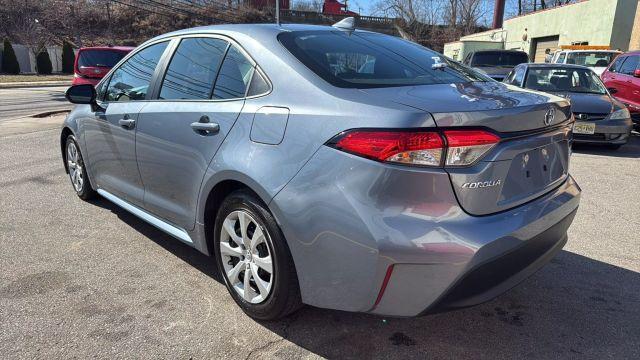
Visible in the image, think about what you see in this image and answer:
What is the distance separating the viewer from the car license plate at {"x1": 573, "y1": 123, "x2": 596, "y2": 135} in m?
7.84

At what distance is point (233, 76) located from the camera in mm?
2883

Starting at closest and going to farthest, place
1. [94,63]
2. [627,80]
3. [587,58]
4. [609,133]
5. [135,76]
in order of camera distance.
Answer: [135,76] → [609,133] → [627,80] → [94,63] → [587,58]

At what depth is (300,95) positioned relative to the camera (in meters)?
2.44

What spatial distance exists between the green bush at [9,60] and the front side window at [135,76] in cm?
3312

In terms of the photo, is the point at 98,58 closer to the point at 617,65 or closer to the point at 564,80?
the point at 564,80

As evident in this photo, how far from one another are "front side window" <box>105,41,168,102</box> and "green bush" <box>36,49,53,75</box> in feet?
111

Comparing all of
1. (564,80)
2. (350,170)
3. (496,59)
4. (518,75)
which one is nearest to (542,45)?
(496,59)

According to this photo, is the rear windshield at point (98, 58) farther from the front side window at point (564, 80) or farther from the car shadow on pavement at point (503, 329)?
the car shadow on pavement at point (503, 329)

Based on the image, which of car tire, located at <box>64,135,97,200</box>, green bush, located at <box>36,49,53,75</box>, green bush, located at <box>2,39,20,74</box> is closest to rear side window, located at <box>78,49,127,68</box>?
car tire, located at <box>64,135,97,200</box>

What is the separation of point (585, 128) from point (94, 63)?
36.2 feet

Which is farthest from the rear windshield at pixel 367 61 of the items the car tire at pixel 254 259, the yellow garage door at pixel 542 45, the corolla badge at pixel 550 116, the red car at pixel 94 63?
the yellow garage door at pixel 542 45

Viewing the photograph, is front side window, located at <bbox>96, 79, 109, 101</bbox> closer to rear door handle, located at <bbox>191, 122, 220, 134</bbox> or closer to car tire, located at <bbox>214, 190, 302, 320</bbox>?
rear door handle, located at <bbox>191, 122, 220, 134</bbox>

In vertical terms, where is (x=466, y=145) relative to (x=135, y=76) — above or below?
below

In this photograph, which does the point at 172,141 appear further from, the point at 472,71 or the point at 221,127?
the point at 472,71
